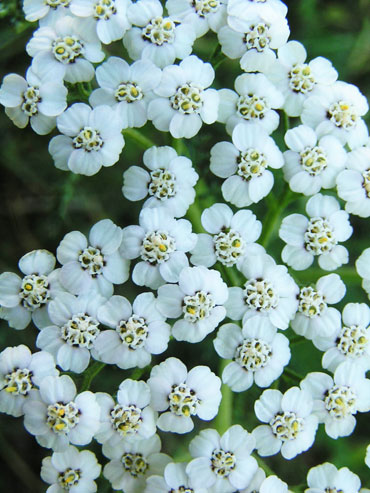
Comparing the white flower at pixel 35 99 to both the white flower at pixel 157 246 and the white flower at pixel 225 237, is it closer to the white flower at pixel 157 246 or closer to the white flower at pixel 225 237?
the white flower at pixel 157 246

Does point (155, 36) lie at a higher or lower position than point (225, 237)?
higher

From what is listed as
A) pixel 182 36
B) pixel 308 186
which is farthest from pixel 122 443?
pixel 182 36

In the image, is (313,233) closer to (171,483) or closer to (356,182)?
(356,182)

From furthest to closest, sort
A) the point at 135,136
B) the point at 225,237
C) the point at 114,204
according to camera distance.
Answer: the point at 114,204
the point at 135,136
the point at 225,237

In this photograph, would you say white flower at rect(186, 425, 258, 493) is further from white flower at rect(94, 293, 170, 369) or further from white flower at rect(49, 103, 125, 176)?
white flower at rect(49, 103, 125, 176)

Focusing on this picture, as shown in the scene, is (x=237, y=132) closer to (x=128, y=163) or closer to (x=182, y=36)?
(x=182, y=36)

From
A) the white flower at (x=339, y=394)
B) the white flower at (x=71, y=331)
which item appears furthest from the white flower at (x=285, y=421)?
the white flower at (x=71, y=331)

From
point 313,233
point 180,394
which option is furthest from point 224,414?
point 313,233
